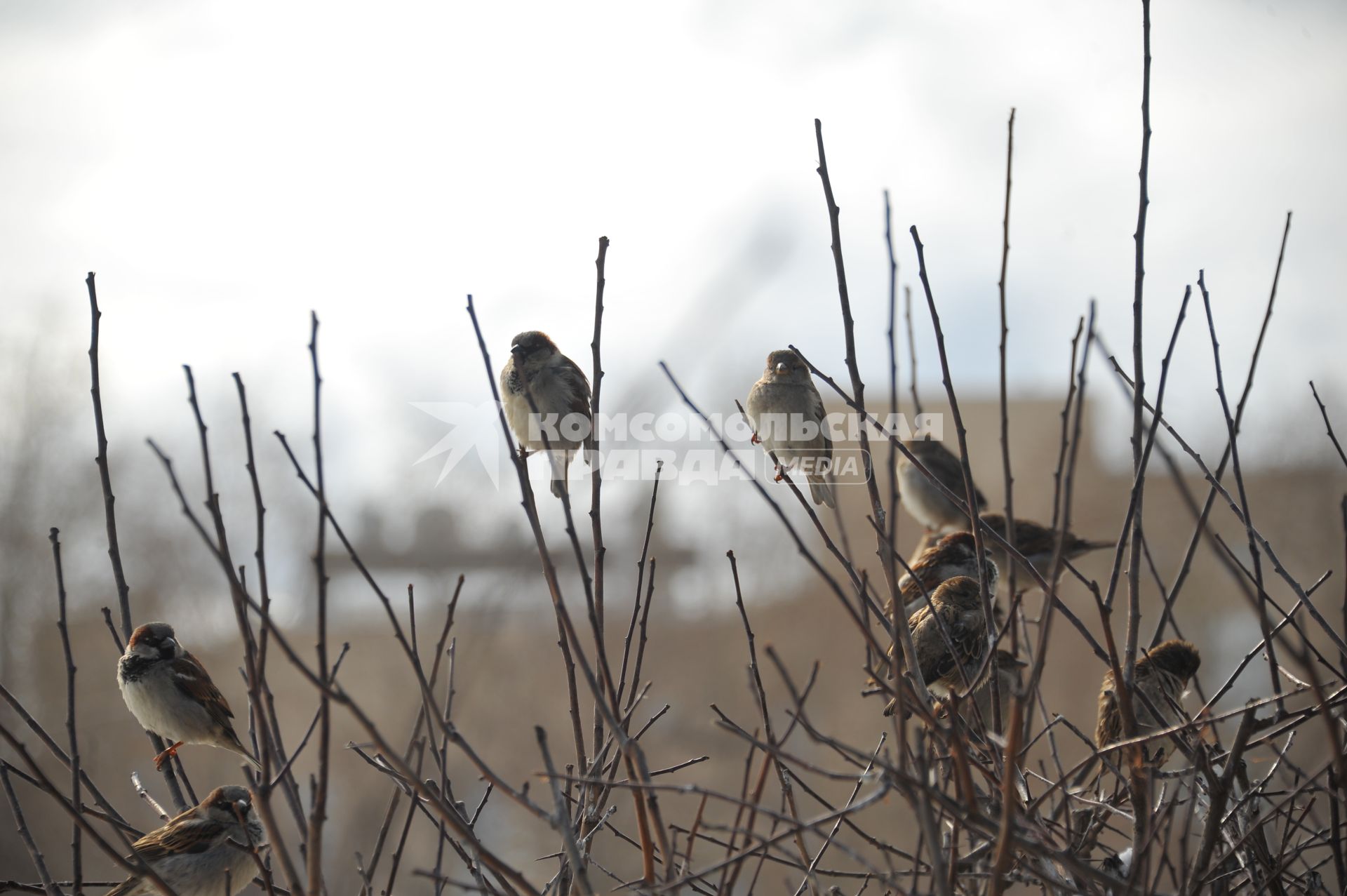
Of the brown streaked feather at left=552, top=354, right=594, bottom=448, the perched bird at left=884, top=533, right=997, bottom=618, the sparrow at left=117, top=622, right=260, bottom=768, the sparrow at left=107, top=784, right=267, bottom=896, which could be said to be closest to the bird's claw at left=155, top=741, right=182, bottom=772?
the sparrow at left=107, top=784, right=267, bottom=896

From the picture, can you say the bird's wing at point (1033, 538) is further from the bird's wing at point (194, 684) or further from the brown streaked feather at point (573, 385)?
the bird's wing at point (194, 684)

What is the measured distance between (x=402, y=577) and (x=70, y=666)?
45.6 feet

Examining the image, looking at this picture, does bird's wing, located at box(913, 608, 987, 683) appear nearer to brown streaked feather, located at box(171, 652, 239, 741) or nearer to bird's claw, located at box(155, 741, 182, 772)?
bird's claw, located at box(155, 741, 182, 772)

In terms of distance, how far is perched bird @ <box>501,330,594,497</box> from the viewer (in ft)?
17.0

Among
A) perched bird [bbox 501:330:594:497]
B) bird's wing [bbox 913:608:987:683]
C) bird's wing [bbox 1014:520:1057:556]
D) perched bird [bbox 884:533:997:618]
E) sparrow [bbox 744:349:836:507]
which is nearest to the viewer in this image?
bird's wing [bbox 913:608:987:683]

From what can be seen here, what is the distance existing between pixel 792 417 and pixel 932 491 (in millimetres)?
1788

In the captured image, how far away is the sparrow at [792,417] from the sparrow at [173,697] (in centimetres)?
335

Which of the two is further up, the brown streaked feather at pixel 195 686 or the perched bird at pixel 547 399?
the perched bird at pixel 547 399

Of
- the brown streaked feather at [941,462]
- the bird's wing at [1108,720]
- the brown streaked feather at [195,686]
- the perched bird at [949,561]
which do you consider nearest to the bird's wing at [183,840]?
the brown streaked feather at [195,686]

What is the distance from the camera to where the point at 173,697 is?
4457 millimetres

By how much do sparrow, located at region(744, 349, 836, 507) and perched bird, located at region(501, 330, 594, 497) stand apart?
142 centimetres

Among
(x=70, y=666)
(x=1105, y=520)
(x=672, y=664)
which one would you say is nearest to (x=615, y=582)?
(x=672, y=664)

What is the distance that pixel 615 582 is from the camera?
21.4 metres

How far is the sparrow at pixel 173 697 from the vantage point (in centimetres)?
440
